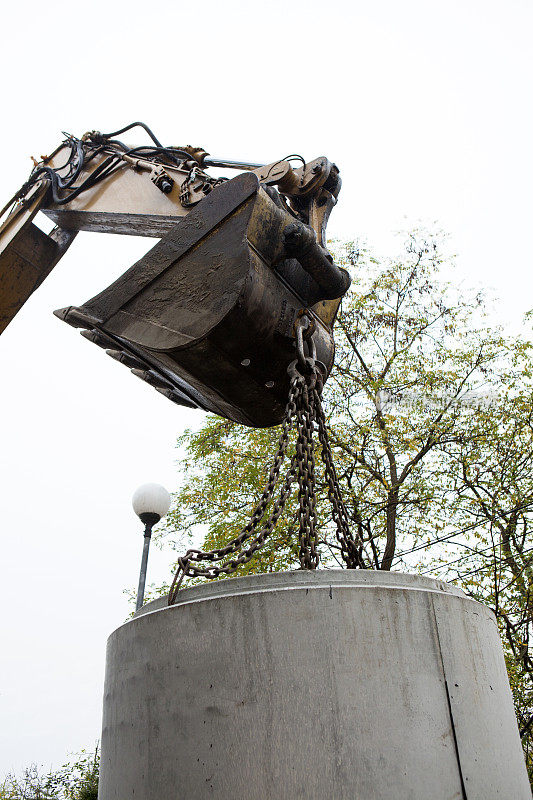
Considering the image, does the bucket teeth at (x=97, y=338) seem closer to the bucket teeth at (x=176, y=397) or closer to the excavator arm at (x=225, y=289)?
the excavator arm at (x=225, y=289)

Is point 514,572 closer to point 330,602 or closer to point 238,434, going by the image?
point 238,434

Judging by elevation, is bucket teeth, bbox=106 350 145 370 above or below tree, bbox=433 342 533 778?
below

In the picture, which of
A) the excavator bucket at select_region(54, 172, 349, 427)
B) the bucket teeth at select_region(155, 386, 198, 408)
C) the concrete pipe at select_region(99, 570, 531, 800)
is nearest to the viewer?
the concrete pipe at select_region(99, 570, 531, 800)

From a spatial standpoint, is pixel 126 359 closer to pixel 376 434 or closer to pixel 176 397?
pixel 176 397

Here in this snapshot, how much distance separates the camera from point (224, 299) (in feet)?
10.3

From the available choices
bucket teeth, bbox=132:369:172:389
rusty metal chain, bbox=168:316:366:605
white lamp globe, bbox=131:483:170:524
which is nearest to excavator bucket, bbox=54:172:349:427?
bucket teeth, bbox=132:369:172:389

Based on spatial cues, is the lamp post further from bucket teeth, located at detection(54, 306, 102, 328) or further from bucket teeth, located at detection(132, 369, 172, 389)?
bucket teeth, located at detection(54, 306, 102, 328)

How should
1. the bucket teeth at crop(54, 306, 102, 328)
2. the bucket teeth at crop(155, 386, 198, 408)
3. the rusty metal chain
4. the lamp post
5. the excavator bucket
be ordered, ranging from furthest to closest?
the lamp post < the bucket teeth at crop(155, 386, 198, 408) < the bucket teeth at crop(54, 306, 102, 328) < the excavator bucket < the rusty metal chain

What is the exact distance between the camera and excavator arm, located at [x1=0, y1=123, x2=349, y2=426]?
3.22 m

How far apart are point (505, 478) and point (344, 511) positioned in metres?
10.5

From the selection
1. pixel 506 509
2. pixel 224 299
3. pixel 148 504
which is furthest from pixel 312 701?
pixel 506 509

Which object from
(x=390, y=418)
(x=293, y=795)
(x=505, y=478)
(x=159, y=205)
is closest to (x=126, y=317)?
(x=159, y=205)

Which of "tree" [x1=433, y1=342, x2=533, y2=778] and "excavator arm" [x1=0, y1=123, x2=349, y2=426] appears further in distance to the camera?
"tree" [x1=433, y1=342, x2=533, y2=778]

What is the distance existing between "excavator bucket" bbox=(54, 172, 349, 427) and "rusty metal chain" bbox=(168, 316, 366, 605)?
241 millimetres
